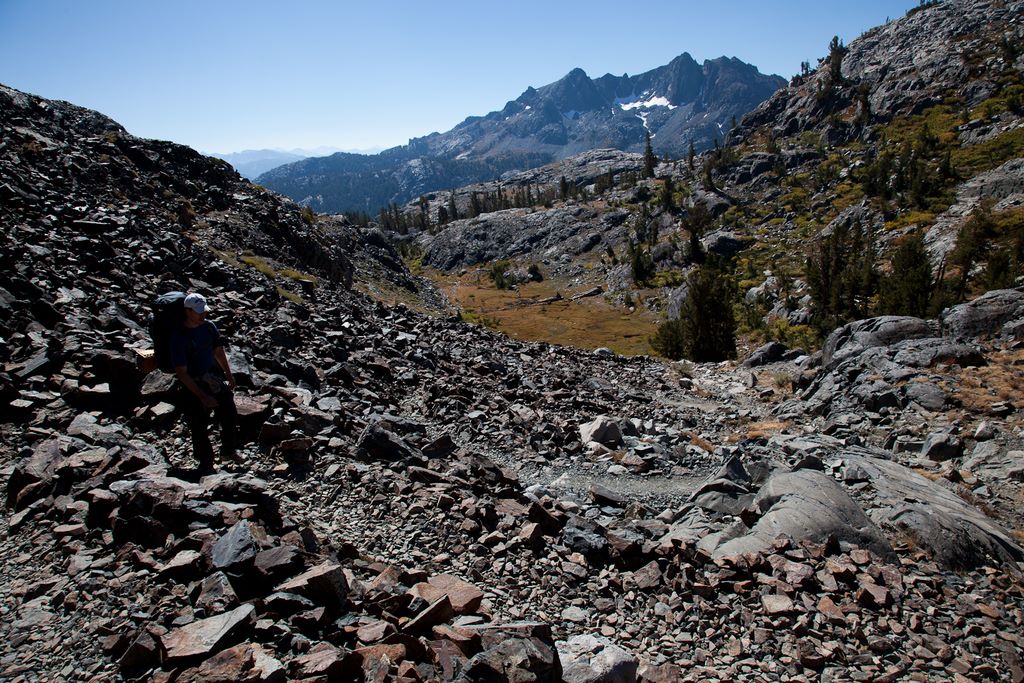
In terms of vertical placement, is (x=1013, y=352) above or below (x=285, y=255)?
below

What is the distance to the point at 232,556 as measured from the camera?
587 cm

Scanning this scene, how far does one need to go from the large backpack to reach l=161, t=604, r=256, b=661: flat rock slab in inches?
200

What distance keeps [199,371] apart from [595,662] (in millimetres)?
7508

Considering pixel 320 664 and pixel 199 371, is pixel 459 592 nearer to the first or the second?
pixel 320 664

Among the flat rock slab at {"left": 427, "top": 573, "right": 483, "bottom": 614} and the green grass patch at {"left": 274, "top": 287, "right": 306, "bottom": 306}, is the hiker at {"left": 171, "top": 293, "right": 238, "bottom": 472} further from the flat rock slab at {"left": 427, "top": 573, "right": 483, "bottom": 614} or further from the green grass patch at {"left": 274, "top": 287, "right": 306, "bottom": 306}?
the green grass patch at {"left": 274, "top": 287, "right": 306, "bottom": 306}

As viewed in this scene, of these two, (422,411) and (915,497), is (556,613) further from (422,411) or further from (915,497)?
(422,411)

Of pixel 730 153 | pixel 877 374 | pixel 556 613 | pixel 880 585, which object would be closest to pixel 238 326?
pixel 556 613

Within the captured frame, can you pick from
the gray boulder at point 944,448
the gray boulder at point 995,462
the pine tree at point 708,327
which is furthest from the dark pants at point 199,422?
the pine tree at point 708,327

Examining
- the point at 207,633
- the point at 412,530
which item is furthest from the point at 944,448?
the point at 207,633

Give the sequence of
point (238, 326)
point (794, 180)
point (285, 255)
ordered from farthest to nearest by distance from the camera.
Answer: point (794, 180) < point (285, 255) < point (238, 326)

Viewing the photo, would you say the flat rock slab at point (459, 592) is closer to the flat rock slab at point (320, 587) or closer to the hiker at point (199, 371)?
the flat rock slab at point (320, 587)

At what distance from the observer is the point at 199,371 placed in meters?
8.80

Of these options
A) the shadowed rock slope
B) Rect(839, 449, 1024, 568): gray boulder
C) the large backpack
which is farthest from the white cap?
Rect(839, 449, 1024, 568): gray boulder

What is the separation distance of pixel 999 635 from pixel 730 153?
161 metres
